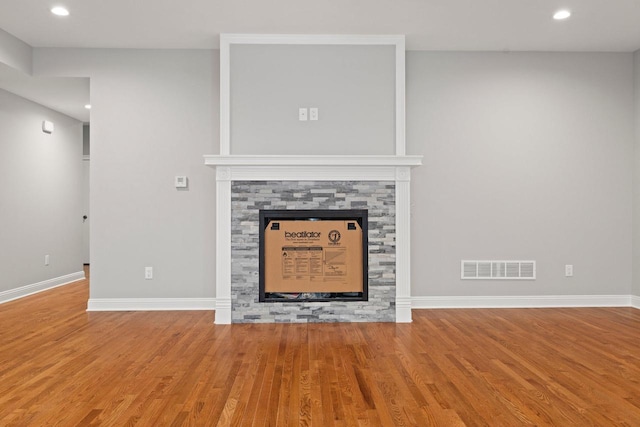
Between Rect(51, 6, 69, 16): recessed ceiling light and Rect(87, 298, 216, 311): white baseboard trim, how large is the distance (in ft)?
8.68

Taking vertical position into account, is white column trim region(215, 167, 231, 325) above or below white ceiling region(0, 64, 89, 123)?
below

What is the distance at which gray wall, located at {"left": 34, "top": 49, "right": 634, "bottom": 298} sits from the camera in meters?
4.49

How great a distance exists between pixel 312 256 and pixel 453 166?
178 cm

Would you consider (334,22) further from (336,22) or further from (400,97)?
(400,97)

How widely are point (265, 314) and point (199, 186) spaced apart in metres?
1.49

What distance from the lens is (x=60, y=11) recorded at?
368 centimetres

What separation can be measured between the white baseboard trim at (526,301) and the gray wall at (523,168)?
0.21 ft

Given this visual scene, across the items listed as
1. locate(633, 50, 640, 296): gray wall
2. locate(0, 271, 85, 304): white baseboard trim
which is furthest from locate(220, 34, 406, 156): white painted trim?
locate(0, 271, 85, 304): white baseboard trim

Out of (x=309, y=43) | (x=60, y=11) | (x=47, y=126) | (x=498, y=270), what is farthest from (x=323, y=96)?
(x=47, y=126)

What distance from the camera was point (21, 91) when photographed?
5.04 m

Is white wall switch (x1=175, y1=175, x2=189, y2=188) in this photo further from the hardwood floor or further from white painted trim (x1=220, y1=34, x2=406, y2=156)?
the hardwood floor

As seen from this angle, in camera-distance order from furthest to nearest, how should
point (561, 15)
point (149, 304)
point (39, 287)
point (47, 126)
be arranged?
1. point (47, 126)
2. point (39, 287)
3. point (149, 304)
4. point (561, 15)

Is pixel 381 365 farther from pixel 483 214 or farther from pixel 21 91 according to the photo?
pixel 21 91

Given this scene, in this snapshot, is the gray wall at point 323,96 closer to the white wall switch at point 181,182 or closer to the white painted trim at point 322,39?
the white painted trim at point 322,39
